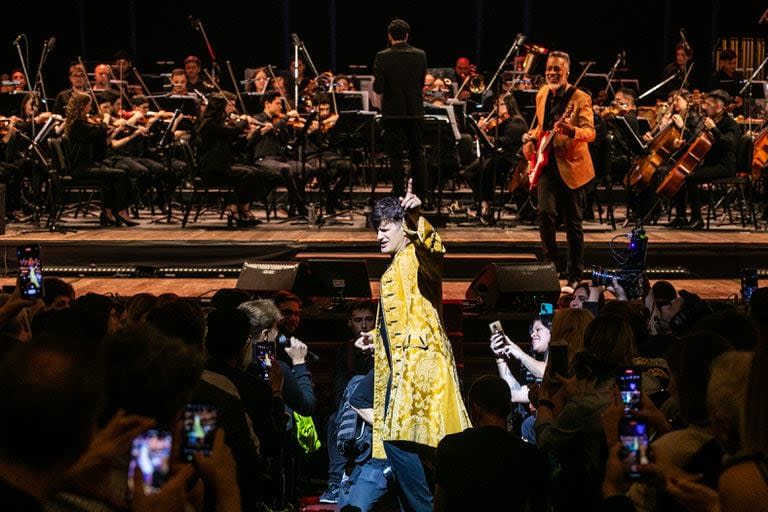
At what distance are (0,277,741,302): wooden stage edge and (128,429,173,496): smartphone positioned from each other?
18.9ft

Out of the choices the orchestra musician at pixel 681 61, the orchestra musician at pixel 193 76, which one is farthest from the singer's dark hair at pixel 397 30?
the orchestra musician at pixel 193 76

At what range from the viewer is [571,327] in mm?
4230

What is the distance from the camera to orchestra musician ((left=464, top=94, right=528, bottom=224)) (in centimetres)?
1111

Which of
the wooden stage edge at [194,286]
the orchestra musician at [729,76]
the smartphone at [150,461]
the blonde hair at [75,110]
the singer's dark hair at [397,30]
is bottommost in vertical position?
the wooden stage edge at [194,286]

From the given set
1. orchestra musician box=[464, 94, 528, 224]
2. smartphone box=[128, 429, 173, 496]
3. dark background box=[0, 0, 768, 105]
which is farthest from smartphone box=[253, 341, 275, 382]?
dark background box=[0, 0, 768, 105]

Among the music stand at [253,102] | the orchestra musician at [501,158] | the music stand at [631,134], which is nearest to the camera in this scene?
the music stand at [631,134]

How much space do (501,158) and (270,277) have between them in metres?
4.84

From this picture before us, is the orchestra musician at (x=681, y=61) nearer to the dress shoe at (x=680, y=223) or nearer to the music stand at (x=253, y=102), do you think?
the dress shoe at (x=680, y=223)

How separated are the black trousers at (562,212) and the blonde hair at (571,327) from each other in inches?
145

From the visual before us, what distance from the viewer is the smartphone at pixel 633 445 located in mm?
2393

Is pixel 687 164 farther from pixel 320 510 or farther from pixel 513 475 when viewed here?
pixel 513 475

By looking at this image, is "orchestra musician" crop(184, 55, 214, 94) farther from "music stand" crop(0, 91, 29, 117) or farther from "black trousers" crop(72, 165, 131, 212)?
"black trousers" crop(72, 165, 131, 212)

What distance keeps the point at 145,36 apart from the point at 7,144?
6387 millimetres

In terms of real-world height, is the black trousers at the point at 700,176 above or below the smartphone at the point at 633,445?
below
